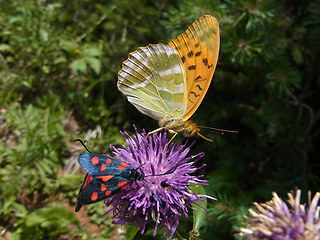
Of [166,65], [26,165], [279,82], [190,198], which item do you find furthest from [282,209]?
[26,165]

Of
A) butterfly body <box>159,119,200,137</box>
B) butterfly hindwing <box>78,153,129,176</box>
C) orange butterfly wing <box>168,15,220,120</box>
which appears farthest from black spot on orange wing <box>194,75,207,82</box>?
butterfly hindwing <box>78,153,129,176</box>

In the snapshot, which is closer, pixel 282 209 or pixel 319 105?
pixel 282 209

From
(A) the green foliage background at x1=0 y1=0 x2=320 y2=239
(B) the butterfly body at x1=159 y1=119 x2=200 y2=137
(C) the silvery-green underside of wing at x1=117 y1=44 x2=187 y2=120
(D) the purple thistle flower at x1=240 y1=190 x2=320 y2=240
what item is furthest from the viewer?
(A) the green foliage background at x1=0 y1=0 x2=320 y2=239

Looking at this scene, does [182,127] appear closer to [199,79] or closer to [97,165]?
[199,79]

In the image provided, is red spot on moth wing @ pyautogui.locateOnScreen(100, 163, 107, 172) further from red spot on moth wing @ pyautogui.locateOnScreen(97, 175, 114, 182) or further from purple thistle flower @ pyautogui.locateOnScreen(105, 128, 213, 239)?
purple thistle flower @ pyautogui.locateOnScreen(105, 128, 213, 239)

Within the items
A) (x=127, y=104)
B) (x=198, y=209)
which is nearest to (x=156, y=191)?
(x=198, y=209)

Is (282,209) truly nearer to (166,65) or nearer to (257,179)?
(166,65)
